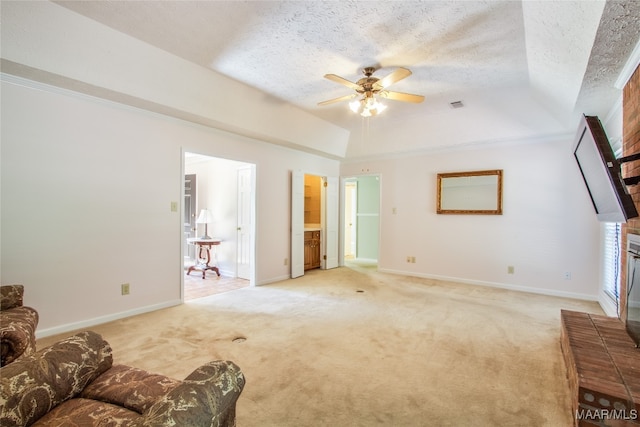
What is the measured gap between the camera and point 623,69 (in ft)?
7.66

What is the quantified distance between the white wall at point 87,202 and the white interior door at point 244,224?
4.20ft

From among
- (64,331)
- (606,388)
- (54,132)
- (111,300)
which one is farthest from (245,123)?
(606,388)

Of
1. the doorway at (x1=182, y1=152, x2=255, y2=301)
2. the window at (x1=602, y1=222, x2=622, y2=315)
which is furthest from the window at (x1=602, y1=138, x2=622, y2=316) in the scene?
the doorway at (x1=182, y1=152, x2=255, y2=301)

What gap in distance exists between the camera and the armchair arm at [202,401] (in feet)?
2.76

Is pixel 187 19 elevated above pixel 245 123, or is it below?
above

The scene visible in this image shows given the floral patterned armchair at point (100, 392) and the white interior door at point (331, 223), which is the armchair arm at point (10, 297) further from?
the white interior door at point (331, 223)

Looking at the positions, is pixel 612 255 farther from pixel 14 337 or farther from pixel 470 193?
pixel 14 337

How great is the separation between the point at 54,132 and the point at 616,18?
173 inches

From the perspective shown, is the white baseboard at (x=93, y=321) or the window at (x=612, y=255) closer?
the white baseboard at (x=93, y=321)

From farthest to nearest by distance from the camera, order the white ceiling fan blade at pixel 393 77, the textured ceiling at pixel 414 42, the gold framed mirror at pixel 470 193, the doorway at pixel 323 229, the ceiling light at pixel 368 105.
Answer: the doorway at pixel 323 229, the gold framed mirror at pixel 470 193, the ceiling light at pixel 368 105, the white ceiling fan blade at pixel 393 77, the textured ceiling at pixel 414 42

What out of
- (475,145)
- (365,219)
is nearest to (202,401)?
(475,145)

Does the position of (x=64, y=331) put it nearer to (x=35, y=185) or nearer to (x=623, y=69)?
(x=35, y=185)

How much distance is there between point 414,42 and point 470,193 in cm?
324

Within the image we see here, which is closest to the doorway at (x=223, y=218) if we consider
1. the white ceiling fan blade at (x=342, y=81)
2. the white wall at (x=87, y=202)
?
the white wall at (x=87, y=202)
